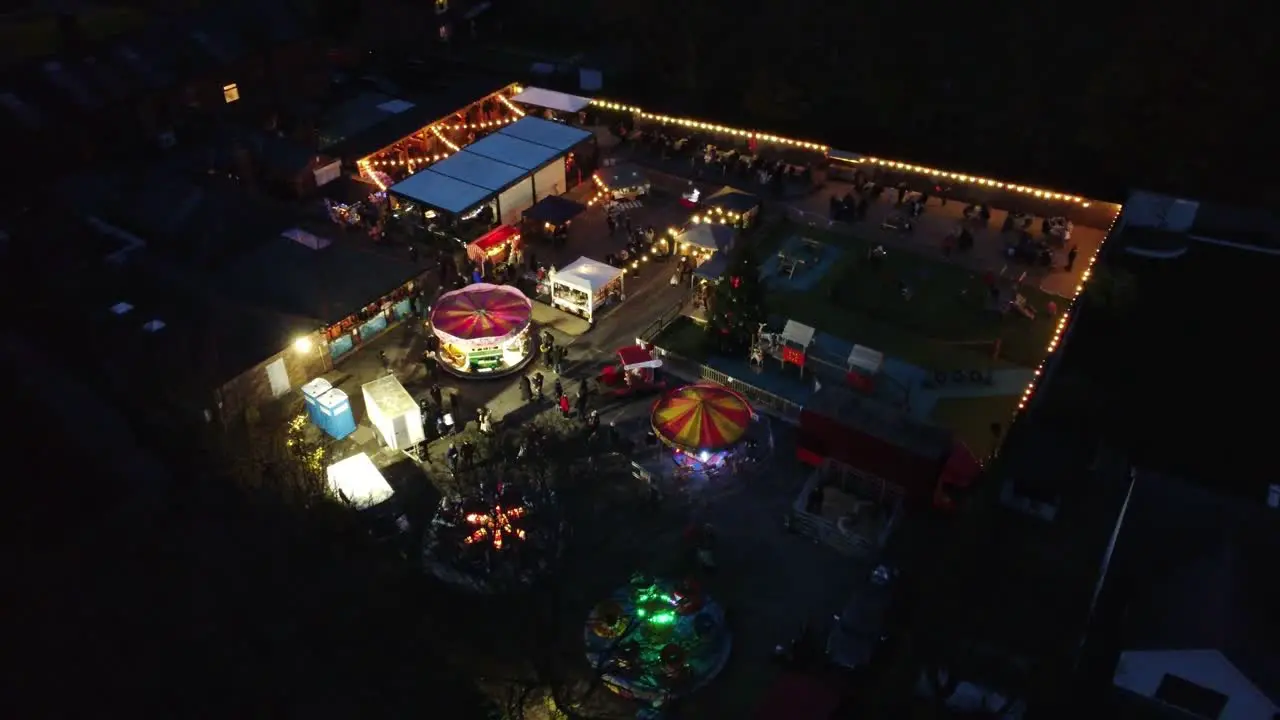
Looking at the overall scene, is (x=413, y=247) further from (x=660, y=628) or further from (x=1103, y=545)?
(x=1103, y=545)

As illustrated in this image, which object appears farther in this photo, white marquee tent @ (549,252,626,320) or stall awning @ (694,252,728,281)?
stall awning @ (694,252,728,281)

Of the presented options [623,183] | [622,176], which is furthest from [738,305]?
[622,176]

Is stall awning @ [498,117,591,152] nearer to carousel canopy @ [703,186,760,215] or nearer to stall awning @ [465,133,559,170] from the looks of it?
stall awning @ [465,133,559,170]

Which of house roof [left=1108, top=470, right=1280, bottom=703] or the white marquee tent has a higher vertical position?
house roof [left=1108, top=470, right=1280, bottom=703]

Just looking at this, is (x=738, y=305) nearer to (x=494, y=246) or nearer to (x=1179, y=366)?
(x=494, y=246)

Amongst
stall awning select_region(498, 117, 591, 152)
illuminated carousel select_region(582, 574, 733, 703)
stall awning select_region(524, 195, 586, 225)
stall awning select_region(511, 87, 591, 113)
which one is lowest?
illuminated carousel select_region(582, 574, 733, 703)

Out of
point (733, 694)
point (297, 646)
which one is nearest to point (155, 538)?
point (297, 646)

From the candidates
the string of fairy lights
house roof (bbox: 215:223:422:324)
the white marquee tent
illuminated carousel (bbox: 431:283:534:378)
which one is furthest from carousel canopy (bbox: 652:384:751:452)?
house roof (bbox: 215:223:422:324)
